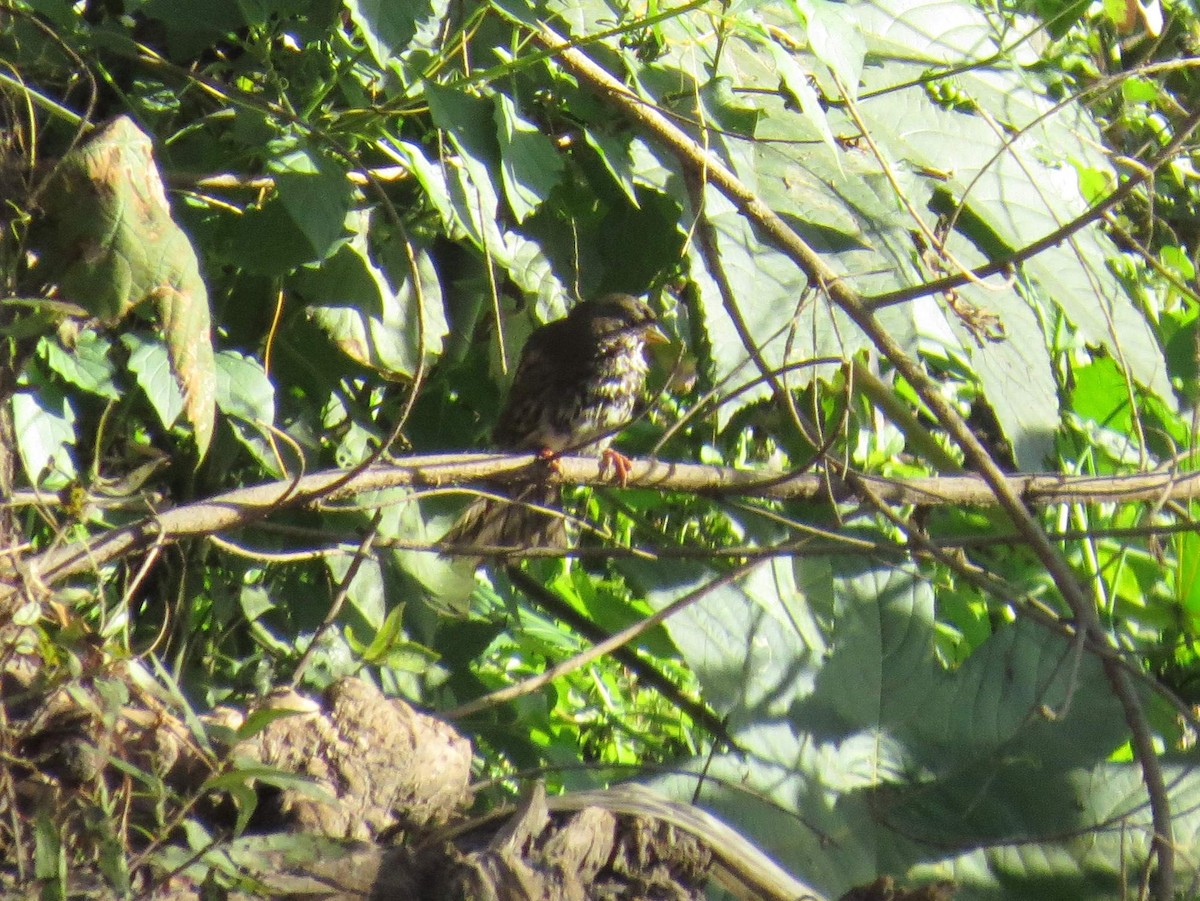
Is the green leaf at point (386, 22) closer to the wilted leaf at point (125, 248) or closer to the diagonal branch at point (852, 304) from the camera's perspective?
the diagonal branch at point (852, 304)

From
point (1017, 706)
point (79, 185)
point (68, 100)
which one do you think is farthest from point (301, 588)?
point (1017, 706)

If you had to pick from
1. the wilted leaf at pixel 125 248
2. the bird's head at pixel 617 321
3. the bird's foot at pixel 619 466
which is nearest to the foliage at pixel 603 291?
the wilted leaf at pixel 125 248

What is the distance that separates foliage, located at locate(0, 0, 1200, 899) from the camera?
2.39 meters

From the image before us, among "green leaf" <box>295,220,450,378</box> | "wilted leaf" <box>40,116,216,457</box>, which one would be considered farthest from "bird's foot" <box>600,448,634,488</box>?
"wilted leaf" <box>40,116,216,457</box>

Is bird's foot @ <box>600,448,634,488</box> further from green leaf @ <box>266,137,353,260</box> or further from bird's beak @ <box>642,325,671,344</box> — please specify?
bird's beak @ <box>642,325,671,344</box>

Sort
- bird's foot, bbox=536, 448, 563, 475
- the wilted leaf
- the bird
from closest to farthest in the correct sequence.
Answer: the wilted leaf, bird's foot, bbox=536, 448, 563, 475, the bird

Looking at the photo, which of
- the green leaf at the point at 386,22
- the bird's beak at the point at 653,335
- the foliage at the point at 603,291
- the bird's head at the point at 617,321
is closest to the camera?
the green leaf at the point at 386,22

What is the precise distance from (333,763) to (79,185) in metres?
0.88

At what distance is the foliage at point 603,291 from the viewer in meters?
2.39

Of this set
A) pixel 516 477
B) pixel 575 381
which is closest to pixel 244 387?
pixel 516 477

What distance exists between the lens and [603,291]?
324 centimetres

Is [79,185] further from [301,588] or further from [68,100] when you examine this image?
[301,588]

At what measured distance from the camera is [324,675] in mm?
3055

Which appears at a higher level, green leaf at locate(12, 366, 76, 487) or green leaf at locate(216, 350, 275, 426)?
green leaf at locate(216, 350, 275, 426)
